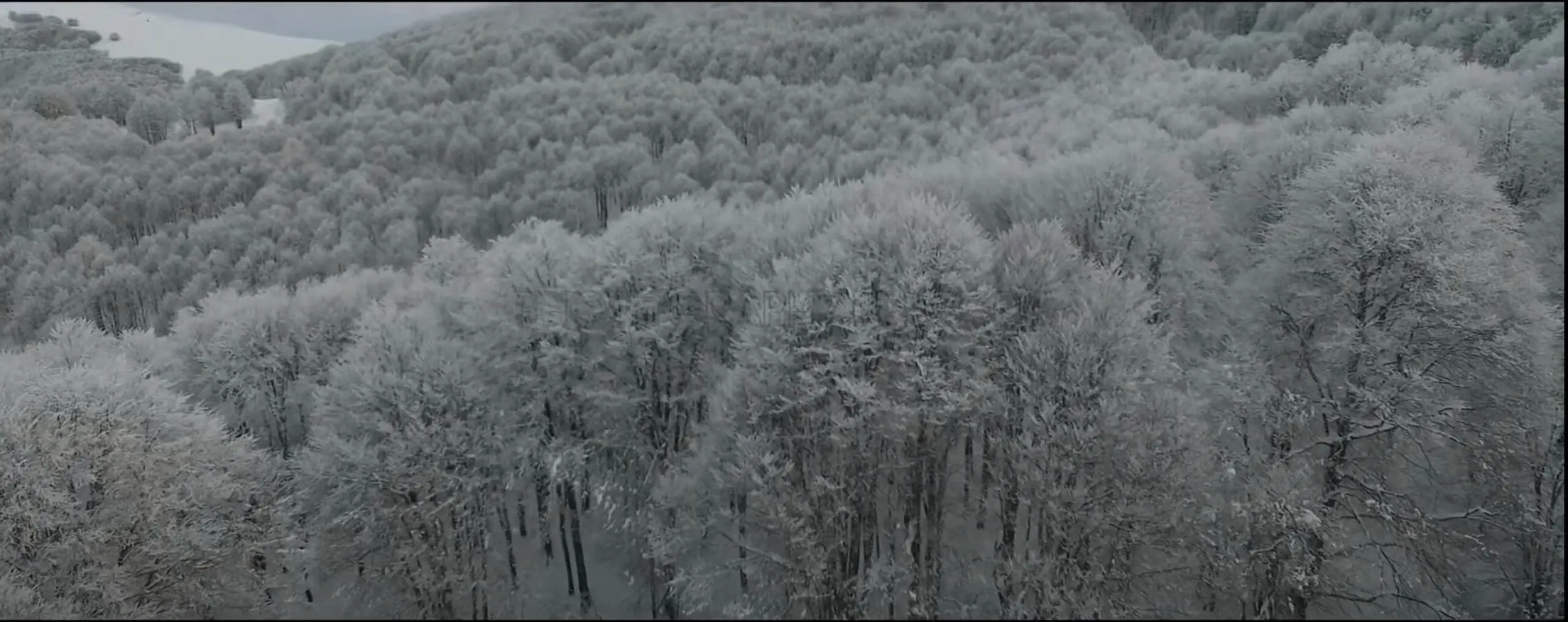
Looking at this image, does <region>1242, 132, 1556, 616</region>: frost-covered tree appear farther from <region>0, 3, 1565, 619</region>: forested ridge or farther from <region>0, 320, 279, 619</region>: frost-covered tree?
<region>0, 320, 279, 619</region>: frost-covered tree

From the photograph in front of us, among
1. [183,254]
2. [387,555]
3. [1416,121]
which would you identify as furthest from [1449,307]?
[183,254]

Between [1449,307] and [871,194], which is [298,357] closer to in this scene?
[871,194]

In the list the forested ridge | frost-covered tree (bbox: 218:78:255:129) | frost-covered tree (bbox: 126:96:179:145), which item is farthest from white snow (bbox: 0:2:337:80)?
frost-covered tree (bbox: 126:96:179:145)

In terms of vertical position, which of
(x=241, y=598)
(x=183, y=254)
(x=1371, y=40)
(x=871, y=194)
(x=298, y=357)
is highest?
(x=1371, y=40)

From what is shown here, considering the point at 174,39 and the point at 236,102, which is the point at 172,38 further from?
the point at 236,102

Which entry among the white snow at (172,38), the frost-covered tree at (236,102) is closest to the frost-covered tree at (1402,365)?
the white snow at (172,38)

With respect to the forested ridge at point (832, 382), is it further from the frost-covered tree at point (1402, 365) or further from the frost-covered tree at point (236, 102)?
the frost-covered tree at point (236, 102)
